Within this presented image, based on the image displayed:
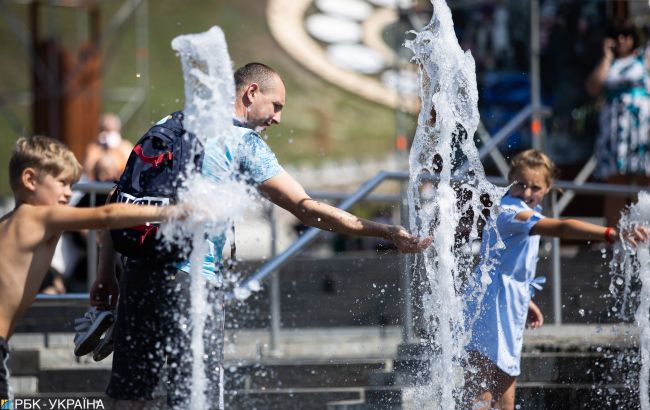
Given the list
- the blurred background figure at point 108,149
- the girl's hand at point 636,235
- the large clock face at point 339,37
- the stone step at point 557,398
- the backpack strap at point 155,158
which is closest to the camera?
the backpack strap at point 155,158

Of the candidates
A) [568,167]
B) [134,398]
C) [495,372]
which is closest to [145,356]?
[134,398]

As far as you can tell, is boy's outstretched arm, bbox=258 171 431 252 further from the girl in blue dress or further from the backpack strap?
the girl in blue dress

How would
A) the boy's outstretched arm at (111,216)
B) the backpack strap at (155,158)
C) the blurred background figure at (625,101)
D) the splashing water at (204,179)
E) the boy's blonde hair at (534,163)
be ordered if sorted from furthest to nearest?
the blurred background figure at (625,101)
the boy's blonde hair at (534,163)
the backpack strap at (155,158)
the splashing water at (204,179)
the boy's outstretched arm at (111,216)

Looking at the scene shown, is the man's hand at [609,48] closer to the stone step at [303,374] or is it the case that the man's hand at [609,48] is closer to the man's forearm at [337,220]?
the stone step at [303,374]

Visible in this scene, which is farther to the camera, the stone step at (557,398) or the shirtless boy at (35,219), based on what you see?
the stone step at (557,398)

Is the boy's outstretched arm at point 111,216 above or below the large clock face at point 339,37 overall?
below

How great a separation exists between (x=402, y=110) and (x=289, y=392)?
4523 mm

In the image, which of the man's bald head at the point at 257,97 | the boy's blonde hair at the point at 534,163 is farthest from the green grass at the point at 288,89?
the man's bald head at the point at 257,97

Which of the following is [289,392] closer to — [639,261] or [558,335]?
[558,335]

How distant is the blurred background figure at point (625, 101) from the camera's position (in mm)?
8688

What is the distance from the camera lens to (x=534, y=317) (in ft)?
19.6

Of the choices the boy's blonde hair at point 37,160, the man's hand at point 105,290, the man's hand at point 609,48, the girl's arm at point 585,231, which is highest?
the man's hand at point 609,48

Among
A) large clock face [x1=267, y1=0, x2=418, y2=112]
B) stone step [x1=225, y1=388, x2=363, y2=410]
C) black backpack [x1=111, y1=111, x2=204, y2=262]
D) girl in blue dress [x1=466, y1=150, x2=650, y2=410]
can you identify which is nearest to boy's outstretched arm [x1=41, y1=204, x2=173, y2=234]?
black backpack [x1=111, y1=111, x2=204, y2=262]

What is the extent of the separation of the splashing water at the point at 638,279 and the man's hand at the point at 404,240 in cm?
150
